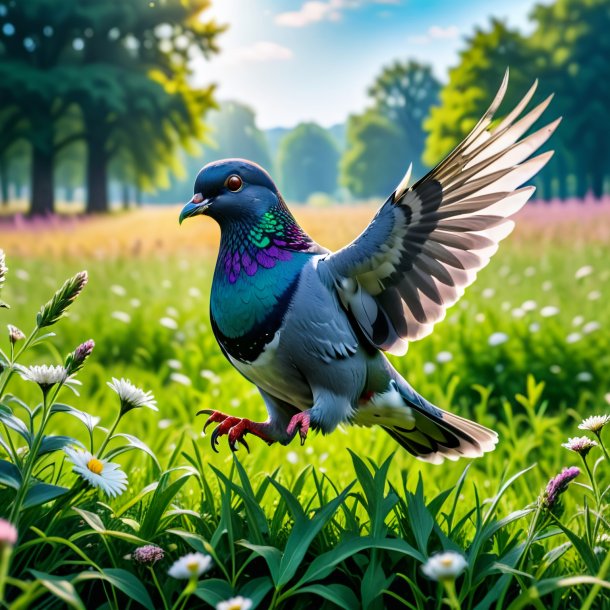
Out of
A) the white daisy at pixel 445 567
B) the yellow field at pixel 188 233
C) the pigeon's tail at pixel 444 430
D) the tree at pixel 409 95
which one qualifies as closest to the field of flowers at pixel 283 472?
the white daisy at pixel 445 567

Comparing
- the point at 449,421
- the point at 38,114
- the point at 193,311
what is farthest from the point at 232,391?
the point at 38,114

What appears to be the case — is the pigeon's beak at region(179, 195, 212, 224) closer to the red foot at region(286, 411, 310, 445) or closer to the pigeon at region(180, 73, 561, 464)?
the pigeon at region(180, 73, 561, 464)

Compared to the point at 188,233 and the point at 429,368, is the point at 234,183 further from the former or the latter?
the point at 188,233

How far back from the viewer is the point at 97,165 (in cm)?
1321

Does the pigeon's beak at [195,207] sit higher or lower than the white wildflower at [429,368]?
higher

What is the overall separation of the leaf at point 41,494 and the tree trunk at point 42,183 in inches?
466

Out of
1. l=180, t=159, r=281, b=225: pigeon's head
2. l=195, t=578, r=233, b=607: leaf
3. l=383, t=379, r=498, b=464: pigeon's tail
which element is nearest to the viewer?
l=195, t=578, r=233, b=607: leaf

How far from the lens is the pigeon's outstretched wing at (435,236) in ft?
5.26

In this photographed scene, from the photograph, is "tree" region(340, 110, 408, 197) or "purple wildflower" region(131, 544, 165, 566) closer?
"purple wildflower" region(131, 544, 165, 566)

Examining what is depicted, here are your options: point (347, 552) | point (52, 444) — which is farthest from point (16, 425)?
point (347, 552)

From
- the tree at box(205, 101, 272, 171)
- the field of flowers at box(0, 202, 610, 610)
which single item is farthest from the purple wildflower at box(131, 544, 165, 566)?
the tree at box(205, 101, 272, 171)

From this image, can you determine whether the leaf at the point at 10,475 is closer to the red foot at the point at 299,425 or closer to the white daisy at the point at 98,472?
the white daisy at the point at 98,472

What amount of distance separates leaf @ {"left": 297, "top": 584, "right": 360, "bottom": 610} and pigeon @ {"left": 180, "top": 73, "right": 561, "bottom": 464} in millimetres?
323

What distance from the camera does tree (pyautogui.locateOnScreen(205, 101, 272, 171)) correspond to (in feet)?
39.6
